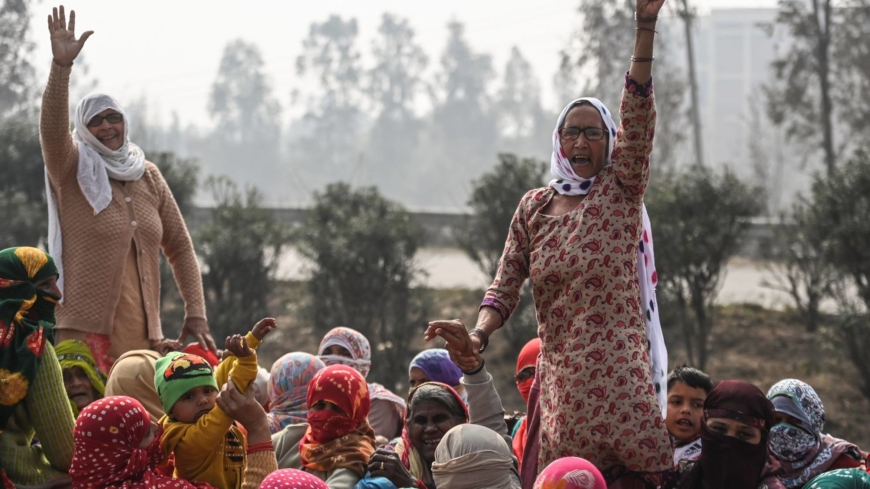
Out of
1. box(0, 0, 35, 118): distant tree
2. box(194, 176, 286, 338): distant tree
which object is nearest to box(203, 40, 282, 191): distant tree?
box(0, 0, 35, 118): distant tree

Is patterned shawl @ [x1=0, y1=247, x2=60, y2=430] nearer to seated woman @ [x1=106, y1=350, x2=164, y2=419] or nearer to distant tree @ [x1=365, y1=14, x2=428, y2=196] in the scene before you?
seated woman @ [x1=106, y1=350, x2=164, y2=419]

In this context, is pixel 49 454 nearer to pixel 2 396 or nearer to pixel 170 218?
pixel 2 396

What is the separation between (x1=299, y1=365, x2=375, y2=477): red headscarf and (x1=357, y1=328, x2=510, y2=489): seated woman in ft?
0.61

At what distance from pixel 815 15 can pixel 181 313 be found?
9136mm

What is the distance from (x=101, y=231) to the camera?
4977 mm

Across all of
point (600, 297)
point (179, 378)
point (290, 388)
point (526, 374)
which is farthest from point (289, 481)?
point (526, 374)

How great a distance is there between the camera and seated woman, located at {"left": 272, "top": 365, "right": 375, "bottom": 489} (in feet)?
13.8

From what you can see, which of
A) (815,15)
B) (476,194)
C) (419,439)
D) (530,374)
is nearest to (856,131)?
(815,15)

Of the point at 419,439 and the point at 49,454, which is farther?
the point at 419,439

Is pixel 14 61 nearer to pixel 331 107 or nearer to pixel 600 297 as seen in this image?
pixel 600 297

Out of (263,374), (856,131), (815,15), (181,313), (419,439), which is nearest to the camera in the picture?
(419,439)

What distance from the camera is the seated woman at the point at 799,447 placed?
14.2 ft

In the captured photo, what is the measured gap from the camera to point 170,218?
540cm

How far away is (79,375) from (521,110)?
64774 millimetres
